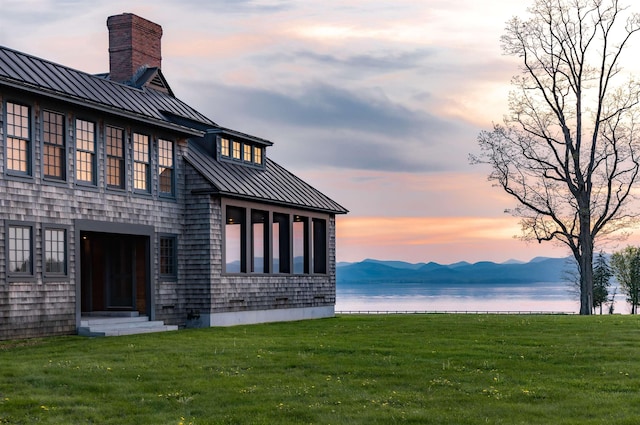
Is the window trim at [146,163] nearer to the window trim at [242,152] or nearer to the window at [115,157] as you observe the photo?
the window at [115,157]

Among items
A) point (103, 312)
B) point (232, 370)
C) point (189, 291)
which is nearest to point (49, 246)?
point (103, 312)

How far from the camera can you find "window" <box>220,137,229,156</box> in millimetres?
31859

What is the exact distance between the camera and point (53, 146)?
918 inches

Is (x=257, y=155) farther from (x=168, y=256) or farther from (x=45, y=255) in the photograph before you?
(x=45, y=255)

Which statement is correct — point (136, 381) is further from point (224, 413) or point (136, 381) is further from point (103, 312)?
point (103, 312)

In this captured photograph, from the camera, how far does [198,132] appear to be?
29141 millimetres

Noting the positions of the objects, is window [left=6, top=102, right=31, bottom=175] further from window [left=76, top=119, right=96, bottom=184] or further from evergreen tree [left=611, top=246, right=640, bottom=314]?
evergreen tree [left=611, top=246, right=640, bottom=314]

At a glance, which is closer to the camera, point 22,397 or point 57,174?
point 22,397

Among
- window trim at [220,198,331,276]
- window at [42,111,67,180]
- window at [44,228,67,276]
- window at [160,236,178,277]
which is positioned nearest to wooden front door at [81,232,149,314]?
window at [160,236,178,277]

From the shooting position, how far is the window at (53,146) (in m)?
23.0

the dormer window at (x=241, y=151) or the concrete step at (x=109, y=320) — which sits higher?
the dormer window at (x=241, y=151)

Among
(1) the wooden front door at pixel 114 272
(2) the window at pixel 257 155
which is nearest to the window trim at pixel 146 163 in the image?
(1) the wooden front door at pixel 114 272

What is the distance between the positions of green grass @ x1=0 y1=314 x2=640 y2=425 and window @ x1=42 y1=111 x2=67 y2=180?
455cm

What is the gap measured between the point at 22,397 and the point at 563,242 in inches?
1510
